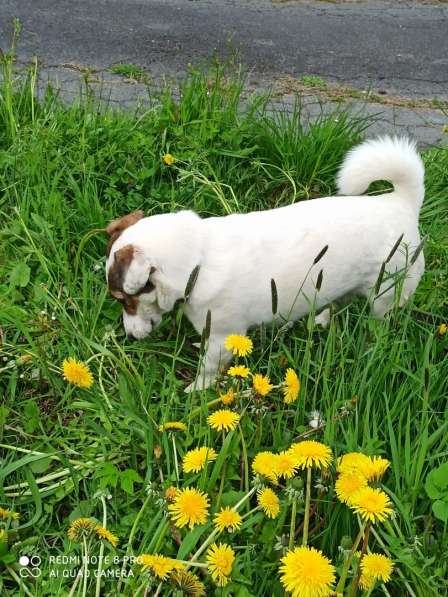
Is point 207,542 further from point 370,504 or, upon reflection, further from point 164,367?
point 164,367

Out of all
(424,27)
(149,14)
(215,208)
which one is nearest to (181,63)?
(149,14)

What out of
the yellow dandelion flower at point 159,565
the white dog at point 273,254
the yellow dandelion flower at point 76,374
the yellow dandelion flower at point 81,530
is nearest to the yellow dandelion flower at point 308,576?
the yellow dandelion flower at point 159,565

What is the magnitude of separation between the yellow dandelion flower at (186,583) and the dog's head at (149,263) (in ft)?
Answer: 3.64

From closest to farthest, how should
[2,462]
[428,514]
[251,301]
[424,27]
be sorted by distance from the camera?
[428,514], [2,462], [251,301], [424,27]

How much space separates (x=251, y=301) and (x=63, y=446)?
90 cm

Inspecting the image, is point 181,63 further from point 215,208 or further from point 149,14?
point 215,208

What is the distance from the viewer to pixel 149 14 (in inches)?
225

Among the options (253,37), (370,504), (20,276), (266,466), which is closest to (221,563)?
(266,466)

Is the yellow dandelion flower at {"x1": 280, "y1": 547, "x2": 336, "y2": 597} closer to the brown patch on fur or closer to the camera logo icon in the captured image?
the camera logo icon

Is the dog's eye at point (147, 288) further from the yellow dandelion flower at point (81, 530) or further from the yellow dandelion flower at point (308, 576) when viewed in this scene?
the yellow dandelion flower at point (308, 576)

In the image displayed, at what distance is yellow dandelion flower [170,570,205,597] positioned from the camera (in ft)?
4.47

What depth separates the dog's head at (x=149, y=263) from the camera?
2254 millimetres

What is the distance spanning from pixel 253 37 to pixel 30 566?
4885mm

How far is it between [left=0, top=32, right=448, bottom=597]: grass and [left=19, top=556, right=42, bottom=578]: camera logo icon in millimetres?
19
